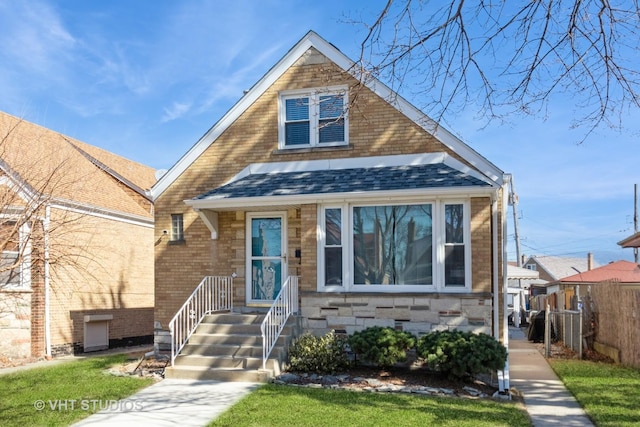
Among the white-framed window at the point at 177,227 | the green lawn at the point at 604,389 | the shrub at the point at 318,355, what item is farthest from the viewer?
the white-framed window at the point at 177,227

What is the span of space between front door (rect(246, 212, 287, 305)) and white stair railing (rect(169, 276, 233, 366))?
0.49 meters

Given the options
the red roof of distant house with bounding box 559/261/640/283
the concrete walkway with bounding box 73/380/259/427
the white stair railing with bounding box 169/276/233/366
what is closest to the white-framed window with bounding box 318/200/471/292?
the white stair railing with bounding box 169/276/233/366

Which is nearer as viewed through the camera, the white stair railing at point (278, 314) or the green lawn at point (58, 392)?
the green lawn at point (58, 392)

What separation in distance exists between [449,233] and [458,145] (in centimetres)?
185

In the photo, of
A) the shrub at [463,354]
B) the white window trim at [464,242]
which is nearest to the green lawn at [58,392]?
the shrub at [463,354]

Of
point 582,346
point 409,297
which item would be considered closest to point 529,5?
point 409,297

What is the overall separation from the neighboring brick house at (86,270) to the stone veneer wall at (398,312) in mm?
5001

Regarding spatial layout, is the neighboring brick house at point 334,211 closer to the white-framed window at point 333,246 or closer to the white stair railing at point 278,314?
the white-framed window at point 333,246

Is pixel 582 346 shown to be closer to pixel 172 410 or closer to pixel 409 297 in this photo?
pixel 409 297

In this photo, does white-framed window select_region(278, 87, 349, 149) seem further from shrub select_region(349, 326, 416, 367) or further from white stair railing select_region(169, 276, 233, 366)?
shrub select_region(349, 326, 416, 367)

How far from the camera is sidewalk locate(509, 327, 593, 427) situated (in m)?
7.26

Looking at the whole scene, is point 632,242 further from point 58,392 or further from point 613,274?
point 58,392

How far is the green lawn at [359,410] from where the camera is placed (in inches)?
268

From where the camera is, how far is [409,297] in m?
10.0
